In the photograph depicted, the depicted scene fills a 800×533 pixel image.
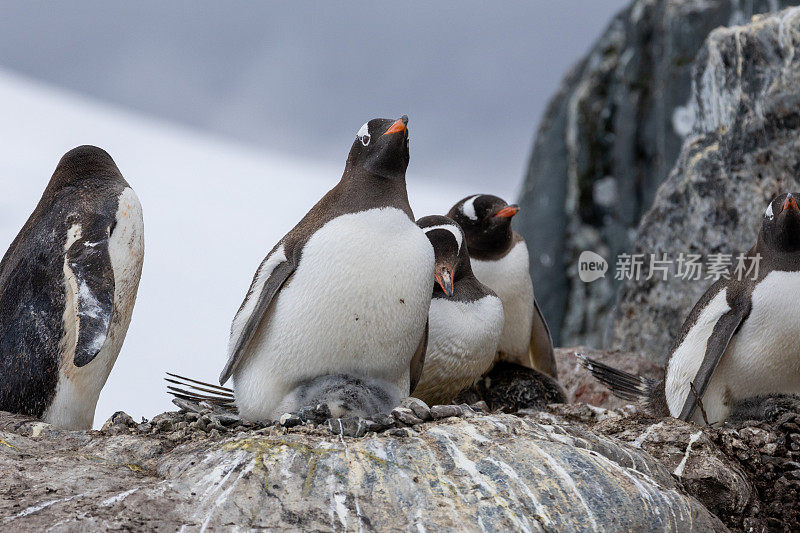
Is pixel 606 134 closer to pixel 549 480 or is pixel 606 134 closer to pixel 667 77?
pixel 667 77

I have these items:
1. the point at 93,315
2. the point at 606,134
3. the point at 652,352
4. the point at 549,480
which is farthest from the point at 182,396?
the point at 606,134

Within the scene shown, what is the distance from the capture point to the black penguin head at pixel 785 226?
3.93 metres

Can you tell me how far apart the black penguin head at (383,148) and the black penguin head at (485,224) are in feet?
5.04

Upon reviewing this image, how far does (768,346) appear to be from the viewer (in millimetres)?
3854

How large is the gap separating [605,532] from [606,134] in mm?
10822

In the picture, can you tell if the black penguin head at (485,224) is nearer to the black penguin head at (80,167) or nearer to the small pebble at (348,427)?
the black penguin head at (80,167)

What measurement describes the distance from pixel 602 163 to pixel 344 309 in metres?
10.1

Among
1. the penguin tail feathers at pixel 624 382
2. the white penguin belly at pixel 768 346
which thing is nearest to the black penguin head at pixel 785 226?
the white penguin belly at pixel 768 346

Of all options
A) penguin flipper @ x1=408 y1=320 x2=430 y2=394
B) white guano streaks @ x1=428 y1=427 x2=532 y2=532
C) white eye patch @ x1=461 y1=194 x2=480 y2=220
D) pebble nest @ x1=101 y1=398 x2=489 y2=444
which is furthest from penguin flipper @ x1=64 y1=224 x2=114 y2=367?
white eye patch @ x1=461 y1=194 x2=480 y2=220

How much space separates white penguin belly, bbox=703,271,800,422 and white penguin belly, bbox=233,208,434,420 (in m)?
→ 1.55

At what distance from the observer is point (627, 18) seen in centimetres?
1289

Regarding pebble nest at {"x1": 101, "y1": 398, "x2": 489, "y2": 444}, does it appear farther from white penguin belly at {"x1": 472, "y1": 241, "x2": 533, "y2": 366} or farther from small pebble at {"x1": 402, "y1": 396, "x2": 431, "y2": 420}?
white penguin belly at {"x1": 472, "y1": 241, "x2": 533, "y2": 366}

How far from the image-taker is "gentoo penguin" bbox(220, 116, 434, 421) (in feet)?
10.6

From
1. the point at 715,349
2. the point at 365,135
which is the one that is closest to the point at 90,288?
the point at 365,135
